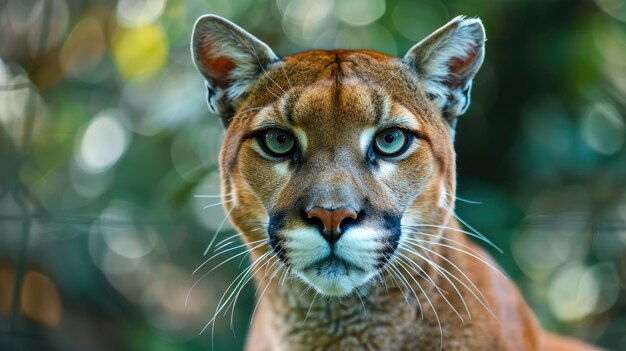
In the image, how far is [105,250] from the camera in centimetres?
503

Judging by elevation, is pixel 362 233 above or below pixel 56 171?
above

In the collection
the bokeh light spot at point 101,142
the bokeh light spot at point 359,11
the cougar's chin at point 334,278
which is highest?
the bokeh light spot at point 359,11

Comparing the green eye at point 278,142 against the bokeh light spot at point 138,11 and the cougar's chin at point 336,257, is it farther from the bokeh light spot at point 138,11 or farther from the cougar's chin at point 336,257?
the bokeh light spot at point 138,11

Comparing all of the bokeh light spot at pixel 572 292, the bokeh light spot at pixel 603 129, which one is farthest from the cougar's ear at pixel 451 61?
the bokeh light spot at pixel 572 292

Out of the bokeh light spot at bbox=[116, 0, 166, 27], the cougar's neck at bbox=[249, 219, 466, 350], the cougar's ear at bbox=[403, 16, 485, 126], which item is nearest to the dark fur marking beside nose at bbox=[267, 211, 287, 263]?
the cougar's neck at bbox=[249, 219, 466, 350]

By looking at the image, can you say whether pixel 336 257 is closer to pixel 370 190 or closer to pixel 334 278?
pixel 334 278

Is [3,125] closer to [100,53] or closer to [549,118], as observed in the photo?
[100,53]

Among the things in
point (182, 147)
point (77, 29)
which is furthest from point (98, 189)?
point (77, 29)

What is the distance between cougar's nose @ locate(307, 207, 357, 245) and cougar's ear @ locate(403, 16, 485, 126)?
740 millimetres

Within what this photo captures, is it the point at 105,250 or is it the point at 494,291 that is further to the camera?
the point at 105,250

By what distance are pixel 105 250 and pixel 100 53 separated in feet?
4.07

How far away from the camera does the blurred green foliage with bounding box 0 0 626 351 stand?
4309 millimetres

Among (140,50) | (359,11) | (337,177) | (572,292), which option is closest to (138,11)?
(140,50)

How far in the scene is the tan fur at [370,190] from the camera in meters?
2.70
